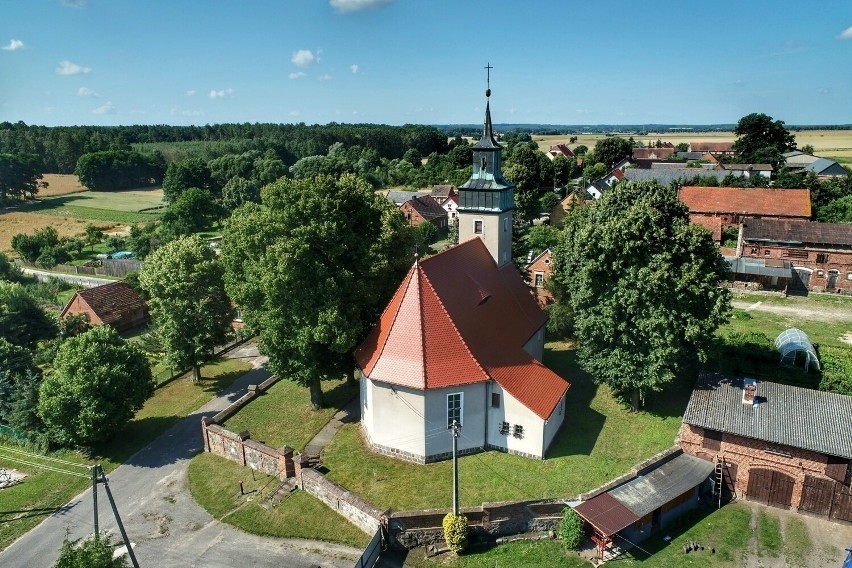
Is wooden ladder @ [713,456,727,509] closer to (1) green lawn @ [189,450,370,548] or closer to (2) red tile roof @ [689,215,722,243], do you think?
(1) green lawn @ [189,450,370,548]

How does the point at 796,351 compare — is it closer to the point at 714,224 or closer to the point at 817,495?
the point at 817,495

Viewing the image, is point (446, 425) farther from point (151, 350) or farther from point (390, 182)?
point (390, 182)

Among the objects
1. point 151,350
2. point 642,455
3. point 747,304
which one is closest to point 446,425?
point 642,455

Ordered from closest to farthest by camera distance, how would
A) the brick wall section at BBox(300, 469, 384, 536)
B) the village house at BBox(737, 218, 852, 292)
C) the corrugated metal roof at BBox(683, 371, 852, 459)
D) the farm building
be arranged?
the farm building, the brick wall section at BBox(300, 469, 384, 536), the corrugated metal roof at BBox(683, 371, 852, 459), the village house at BBox(737, 218, 852, 292)

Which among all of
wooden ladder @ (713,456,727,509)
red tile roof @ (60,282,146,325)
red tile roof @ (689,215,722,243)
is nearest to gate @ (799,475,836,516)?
wooden ladder @ (713,456,727,509)

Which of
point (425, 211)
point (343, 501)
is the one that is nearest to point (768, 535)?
point (343, 501)

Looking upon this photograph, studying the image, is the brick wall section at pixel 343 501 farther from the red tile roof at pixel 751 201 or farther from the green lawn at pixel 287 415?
the red tile roof at pixel 751 201
